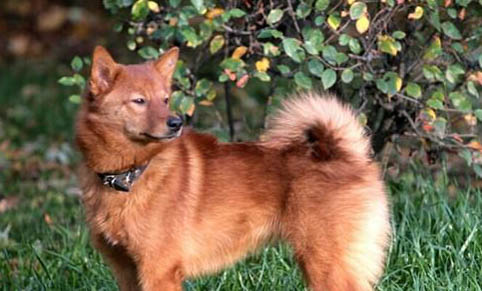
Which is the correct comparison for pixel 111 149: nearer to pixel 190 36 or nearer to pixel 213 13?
pixel 190 36

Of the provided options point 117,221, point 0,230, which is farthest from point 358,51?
point 0,230

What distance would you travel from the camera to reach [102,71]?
4.41 metres

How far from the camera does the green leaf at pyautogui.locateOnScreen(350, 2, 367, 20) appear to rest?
16.1 feet

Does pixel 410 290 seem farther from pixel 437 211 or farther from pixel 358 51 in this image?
pixel 358 51

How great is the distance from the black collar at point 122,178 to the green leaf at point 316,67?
113 cm

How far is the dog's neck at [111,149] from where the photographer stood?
441cm

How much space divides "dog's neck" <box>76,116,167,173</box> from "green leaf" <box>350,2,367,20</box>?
121 cm

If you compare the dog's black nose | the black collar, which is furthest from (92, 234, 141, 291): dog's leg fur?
the dog's black nose

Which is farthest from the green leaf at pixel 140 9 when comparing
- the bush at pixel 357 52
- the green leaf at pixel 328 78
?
the green leaf at pixel 328 78

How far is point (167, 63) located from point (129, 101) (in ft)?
1.24

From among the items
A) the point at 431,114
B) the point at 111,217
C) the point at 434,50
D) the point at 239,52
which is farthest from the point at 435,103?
the point at 111,217

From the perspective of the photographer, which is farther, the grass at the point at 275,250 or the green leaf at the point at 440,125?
the green leaf at the point at 440,125

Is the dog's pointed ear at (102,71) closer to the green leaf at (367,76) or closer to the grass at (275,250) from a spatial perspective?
the grass at (275,250)

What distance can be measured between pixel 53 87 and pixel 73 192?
411 cm
